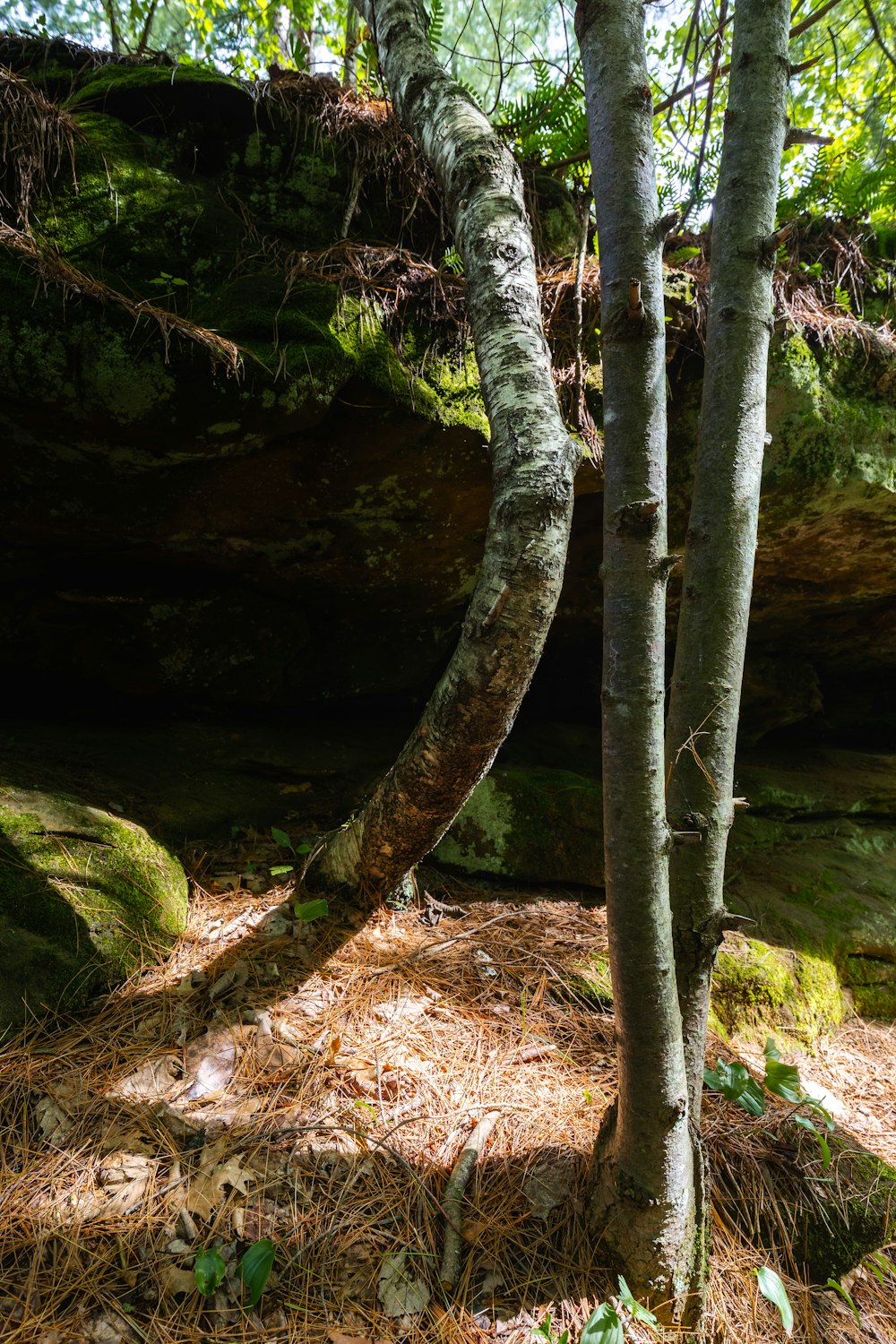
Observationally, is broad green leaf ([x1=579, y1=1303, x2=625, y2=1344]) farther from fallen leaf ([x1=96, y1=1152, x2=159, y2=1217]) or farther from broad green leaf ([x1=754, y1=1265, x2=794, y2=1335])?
Answer: fallen leaf ([x1=96, y1=1152, x2=159, y2=1217])

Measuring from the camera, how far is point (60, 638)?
388cm

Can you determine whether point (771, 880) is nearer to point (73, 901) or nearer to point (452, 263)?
point (73, 901)

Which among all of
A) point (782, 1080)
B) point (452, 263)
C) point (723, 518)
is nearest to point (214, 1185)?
point (782, 1080)

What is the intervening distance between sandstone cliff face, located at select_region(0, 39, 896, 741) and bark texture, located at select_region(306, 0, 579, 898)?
75cm

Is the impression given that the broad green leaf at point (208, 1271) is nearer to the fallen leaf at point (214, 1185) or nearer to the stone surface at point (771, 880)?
the fallen leaf at point (214, 1185)

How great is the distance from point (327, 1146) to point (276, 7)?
880 cm

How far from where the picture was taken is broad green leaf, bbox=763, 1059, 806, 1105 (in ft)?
7.84

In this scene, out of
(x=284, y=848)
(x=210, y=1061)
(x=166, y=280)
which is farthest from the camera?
(x=284, y=848)

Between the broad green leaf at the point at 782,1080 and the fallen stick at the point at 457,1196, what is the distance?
1067 mm

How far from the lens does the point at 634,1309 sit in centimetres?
169

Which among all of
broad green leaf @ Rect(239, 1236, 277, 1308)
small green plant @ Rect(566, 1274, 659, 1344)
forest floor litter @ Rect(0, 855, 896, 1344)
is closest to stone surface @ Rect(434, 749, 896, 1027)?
forest floor litter @ Rect(0, 855, 896, 1344)

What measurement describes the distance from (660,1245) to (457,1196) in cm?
58

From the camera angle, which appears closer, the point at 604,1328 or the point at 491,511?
the point at 604,1328

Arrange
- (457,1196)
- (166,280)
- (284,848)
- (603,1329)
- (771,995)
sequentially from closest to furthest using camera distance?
(603,1329) → (457,1196) → (166,280) → (771,995) → (284,848)
